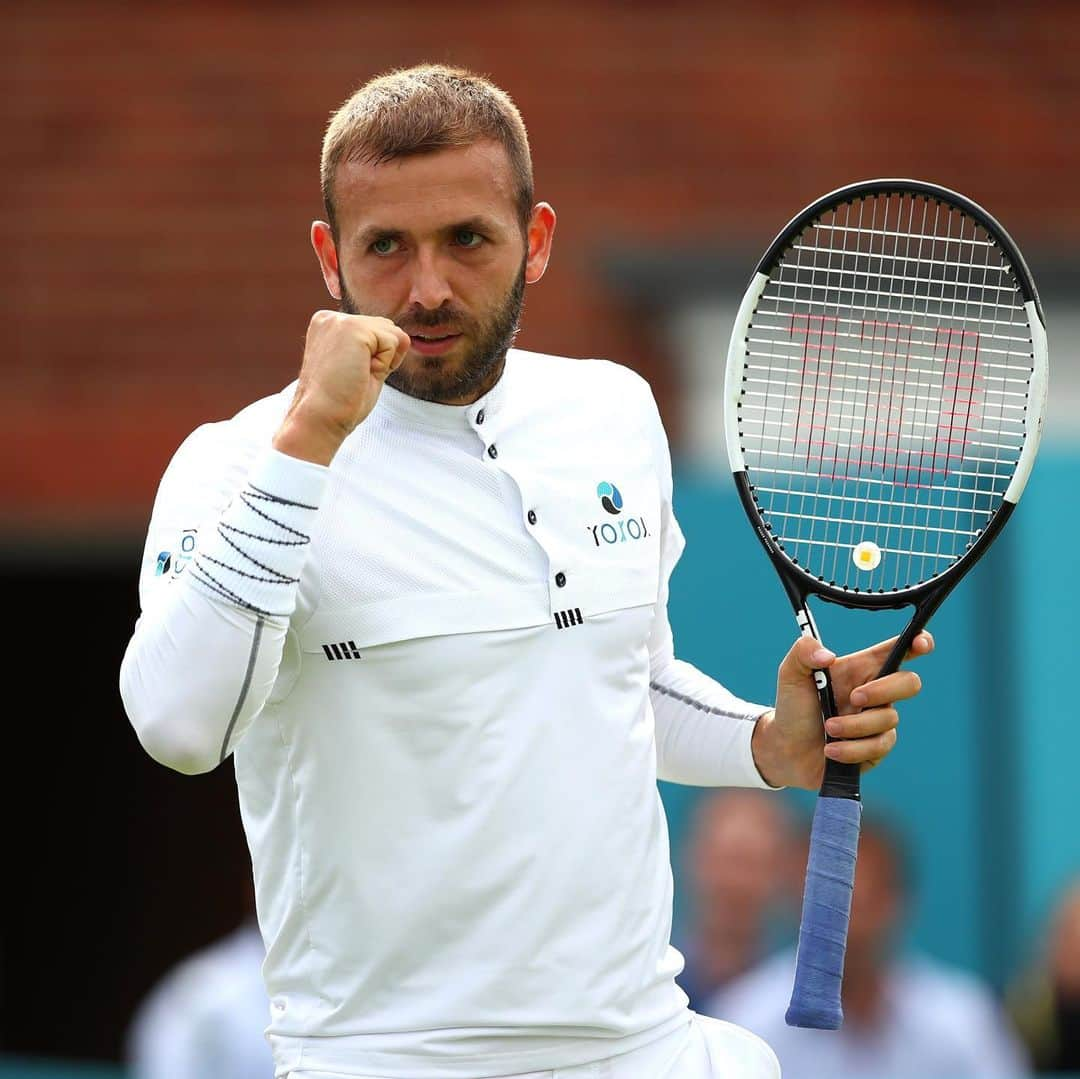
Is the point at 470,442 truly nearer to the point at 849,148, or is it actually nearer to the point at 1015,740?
the point at 1015,740

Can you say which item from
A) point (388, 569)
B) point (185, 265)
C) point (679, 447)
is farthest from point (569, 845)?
point (185, 265)

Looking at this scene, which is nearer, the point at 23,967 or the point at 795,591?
the point at 795,591

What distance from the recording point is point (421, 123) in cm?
301

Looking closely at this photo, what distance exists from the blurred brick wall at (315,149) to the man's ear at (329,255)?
6197 mm

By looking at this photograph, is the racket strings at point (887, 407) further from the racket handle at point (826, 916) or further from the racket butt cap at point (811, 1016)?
the racket butt cap at point (811, 1016)

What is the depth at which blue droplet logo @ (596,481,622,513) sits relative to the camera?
3215 mm

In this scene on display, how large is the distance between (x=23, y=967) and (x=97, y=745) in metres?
1.06

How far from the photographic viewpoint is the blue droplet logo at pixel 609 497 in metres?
3.21

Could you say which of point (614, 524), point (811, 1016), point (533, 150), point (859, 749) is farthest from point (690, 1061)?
point (533, 150)

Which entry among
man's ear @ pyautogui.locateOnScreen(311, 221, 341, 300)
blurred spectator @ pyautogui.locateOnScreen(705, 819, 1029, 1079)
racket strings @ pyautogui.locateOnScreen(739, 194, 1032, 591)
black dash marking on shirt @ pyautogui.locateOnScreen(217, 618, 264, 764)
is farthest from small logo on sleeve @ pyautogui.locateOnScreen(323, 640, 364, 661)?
blurred spectator @ pyautogui.locateOnScreen(705, 819, 1029, 1079)

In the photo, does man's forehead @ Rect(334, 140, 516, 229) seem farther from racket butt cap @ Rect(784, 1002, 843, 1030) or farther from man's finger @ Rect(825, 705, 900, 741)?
racket butt cap @ Rect(784, 1002, 843, 1030)

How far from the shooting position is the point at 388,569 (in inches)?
117

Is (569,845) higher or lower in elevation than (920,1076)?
higher

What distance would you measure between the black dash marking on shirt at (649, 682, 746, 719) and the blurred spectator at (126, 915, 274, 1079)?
121 inches
